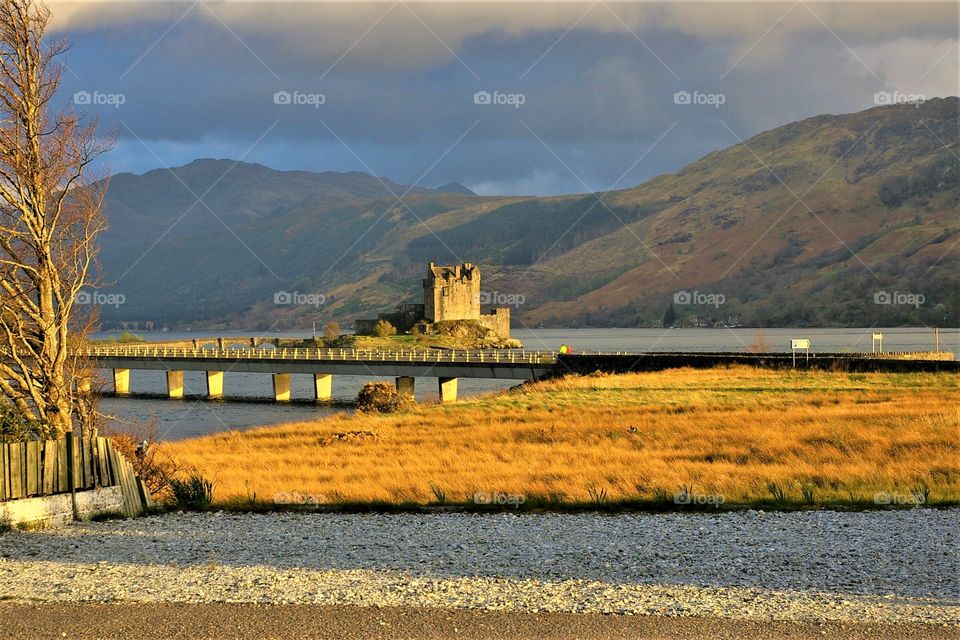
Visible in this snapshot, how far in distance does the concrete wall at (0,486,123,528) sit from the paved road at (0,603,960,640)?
585 cm

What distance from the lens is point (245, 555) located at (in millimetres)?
14078

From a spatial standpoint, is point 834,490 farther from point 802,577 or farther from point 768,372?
point 768,372

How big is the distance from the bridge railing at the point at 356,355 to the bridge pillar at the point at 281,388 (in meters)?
3.38

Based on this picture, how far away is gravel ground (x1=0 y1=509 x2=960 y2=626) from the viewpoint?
11.2m

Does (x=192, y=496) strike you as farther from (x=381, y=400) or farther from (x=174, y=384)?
(x=174, y=384)

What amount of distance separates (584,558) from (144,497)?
10.1 meters

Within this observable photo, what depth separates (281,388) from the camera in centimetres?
10212

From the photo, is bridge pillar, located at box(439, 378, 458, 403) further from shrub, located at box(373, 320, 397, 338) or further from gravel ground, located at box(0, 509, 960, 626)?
gravel ground, located at box(0, 509, 960, 626)

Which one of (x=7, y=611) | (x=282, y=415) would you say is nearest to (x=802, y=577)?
(x=7, y=611)
